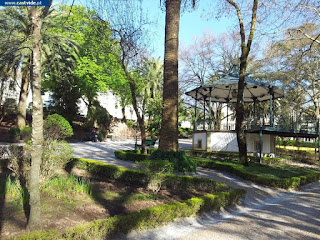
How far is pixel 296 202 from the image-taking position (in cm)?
734

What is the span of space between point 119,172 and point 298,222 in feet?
18.0

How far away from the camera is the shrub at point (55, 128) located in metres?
8.03

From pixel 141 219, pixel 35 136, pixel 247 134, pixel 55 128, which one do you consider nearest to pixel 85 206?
pixel 141 219

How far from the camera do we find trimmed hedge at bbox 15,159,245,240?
3.67m

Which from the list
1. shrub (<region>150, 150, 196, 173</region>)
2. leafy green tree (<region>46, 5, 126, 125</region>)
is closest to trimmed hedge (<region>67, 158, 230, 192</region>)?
shrub (<region>150, 150, 196, 173</region>)

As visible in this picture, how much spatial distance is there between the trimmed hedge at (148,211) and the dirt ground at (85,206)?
1.68 feet

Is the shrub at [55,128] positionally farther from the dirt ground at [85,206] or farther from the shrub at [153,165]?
the shrub at [153,165]

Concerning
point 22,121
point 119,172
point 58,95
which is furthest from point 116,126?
point 119,172

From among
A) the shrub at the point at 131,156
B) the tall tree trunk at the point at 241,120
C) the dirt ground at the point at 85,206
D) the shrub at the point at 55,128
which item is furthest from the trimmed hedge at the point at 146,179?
the tall tree trunk at the point at 241,120

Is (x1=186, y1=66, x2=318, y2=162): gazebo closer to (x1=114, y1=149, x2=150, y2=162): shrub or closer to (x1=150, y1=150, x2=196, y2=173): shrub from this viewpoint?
(x1=114, y1=149, x2=150, y2=162): shrub

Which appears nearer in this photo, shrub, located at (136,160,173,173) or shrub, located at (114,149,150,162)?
shrub, located at (136,160,173,173)

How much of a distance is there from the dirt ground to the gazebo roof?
12377 mm

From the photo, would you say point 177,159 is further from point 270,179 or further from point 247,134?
point 247,134

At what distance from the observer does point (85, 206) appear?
17.7 feet
